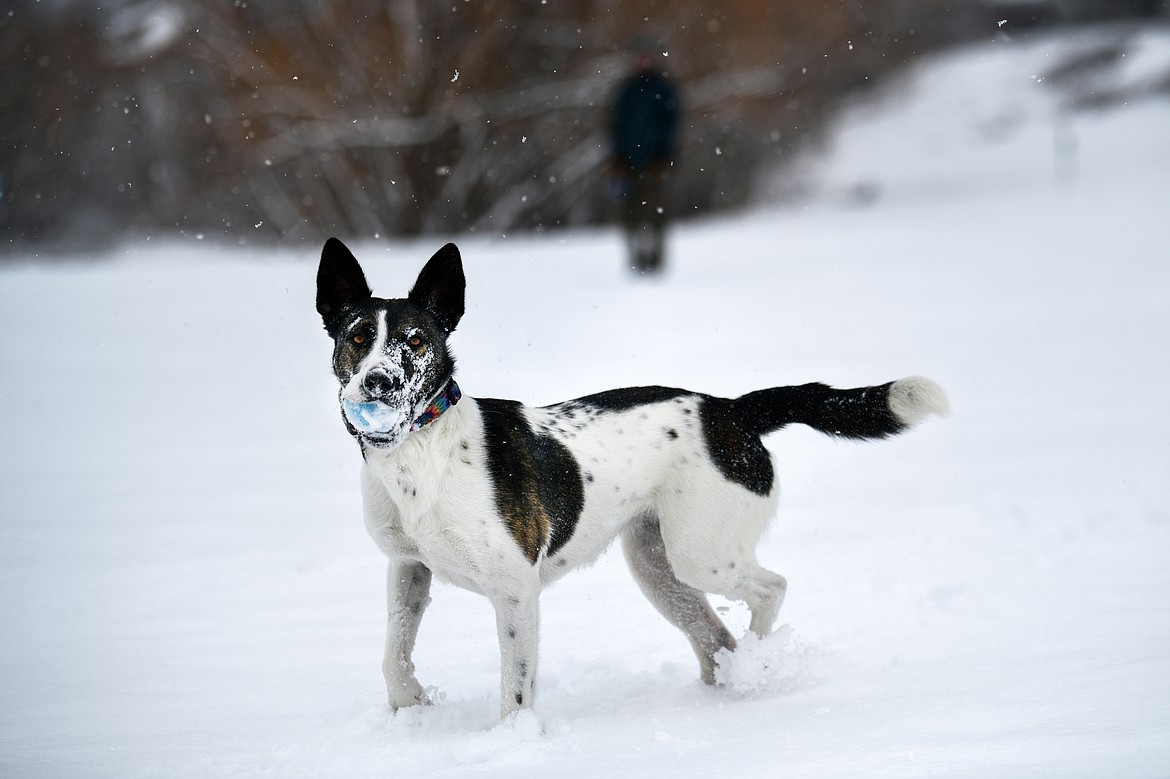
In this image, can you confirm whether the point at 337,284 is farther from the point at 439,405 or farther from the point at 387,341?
the point at 439,405

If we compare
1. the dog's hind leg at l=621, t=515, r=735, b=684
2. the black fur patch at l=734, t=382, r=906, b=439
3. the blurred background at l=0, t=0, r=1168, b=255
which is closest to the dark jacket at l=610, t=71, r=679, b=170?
the black fur patch at l=734, t=382, r=906, b=439

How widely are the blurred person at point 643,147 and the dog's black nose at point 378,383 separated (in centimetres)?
910

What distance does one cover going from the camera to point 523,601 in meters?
3.62

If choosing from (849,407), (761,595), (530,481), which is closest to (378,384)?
(530,481)

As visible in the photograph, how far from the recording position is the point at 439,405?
141 inches

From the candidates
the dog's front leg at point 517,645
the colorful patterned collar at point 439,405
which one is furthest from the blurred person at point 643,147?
the dog's front leg at point 517,645

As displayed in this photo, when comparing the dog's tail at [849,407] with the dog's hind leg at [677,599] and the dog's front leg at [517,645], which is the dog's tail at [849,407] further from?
the dog's front leg at [517,645]

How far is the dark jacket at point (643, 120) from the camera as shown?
12.3 metres

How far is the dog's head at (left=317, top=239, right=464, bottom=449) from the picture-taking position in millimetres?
3387

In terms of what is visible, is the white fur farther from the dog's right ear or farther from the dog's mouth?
the dog's right ear

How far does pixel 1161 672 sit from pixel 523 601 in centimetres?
219

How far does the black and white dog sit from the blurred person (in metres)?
8.20

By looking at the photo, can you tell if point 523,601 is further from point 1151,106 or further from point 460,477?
point 1151,106

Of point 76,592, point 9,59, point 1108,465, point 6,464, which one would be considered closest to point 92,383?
point 6,464
